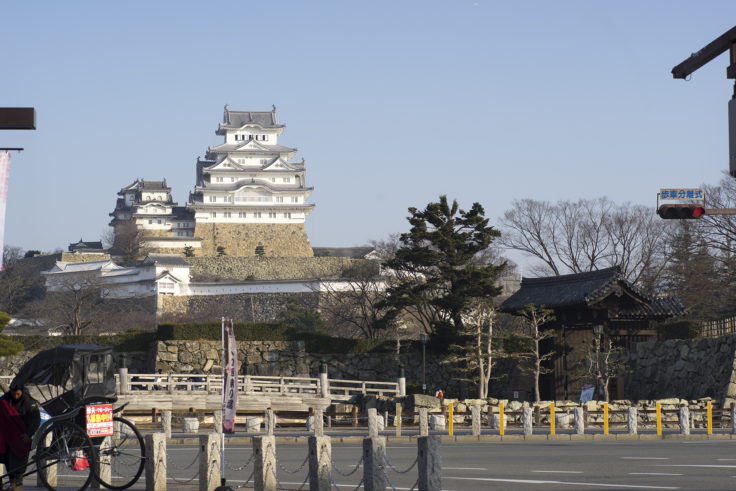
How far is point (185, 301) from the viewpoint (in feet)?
251

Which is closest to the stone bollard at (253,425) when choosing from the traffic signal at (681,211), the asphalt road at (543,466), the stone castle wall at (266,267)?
the asphalt road at (543,466)

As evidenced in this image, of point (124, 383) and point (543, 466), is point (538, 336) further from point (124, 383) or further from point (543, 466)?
point (543, 466)

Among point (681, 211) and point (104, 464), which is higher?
point (681, 211)

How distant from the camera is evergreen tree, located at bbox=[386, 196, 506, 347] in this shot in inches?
1492

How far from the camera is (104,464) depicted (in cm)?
1089

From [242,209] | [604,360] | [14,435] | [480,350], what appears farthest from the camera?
[242,209]

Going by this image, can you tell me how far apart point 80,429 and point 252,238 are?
83.4 m

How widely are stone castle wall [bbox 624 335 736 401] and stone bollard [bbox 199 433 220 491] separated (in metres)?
19.5

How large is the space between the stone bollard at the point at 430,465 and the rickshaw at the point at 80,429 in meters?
3.39

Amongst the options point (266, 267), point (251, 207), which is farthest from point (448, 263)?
point (251, 207)

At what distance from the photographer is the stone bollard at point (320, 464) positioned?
9836 mm

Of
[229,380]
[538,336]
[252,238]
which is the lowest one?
[229,380]

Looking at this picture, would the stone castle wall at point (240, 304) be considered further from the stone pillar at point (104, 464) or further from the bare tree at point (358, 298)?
the stone pillar at point (104, 464)

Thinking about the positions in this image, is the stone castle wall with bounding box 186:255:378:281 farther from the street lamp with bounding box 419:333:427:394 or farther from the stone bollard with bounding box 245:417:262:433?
the stone bollard with bounding box 245:417:262:433
